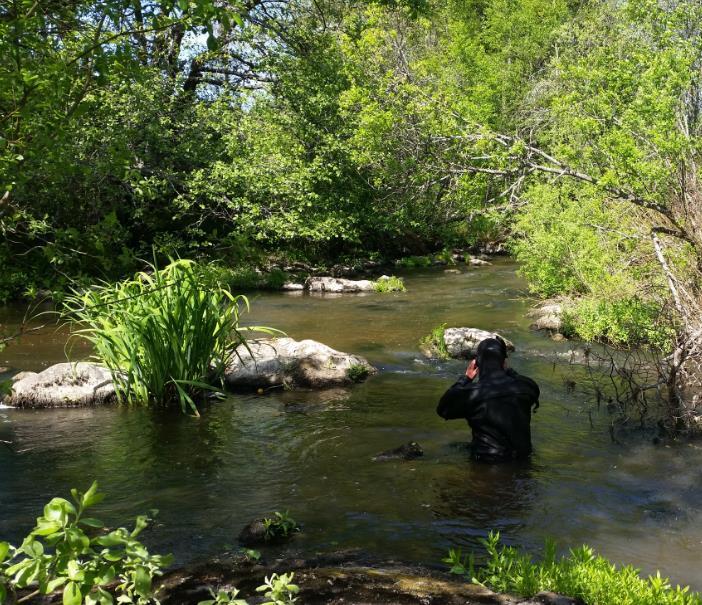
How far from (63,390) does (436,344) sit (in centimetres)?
619

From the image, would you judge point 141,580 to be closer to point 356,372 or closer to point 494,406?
point 494,406

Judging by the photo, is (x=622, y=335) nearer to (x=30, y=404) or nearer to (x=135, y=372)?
(x=135, y=372)

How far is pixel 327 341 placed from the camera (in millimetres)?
14016

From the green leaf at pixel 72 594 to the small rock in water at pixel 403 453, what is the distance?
18.0ft

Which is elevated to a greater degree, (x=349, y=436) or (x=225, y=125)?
(x=225, y=125)

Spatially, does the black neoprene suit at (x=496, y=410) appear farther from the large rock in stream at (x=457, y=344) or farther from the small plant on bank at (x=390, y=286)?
the small plant on bank at (x=390, y=286)

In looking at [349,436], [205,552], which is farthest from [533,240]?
[205,552]

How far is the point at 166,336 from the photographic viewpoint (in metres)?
9.09

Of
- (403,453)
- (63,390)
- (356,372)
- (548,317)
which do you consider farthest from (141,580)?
(548,317)

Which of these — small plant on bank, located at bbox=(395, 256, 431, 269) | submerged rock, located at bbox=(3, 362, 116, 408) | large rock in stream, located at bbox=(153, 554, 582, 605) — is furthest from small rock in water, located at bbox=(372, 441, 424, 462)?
small plant on bank, located at bbox=(395, 256, 431, 269)

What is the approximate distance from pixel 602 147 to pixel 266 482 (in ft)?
19.1

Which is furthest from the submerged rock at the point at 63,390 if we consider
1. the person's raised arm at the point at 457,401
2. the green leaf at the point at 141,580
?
the green leaf at the point at 141,580

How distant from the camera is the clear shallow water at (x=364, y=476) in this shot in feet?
18.5

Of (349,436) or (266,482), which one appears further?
(349,436)
